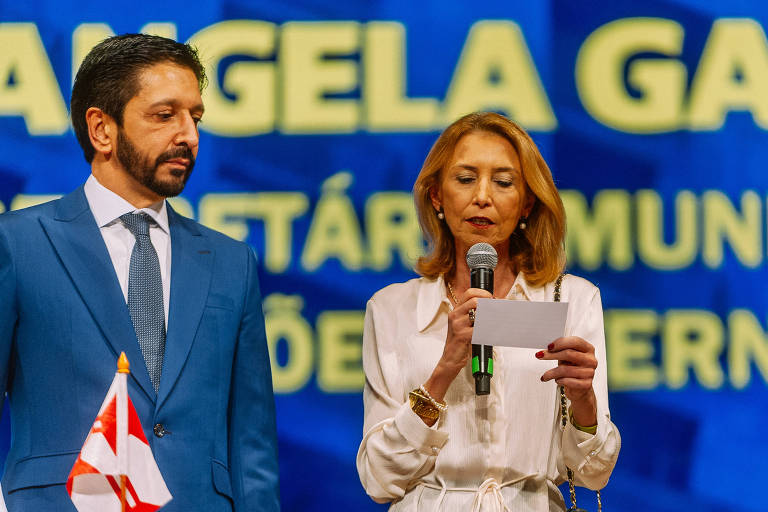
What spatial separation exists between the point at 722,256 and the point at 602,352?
131 cm

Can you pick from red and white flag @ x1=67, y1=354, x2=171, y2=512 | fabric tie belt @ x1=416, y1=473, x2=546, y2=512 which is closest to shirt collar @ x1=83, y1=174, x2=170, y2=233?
red and white flag @ x1=67, y1=354, x2=171, y2=512

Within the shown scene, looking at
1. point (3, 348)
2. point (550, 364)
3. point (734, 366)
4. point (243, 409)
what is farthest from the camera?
point (734, 366)

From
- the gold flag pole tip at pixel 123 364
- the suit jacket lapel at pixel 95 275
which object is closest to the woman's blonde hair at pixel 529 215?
the suit jacket lapel at pixel 95 275

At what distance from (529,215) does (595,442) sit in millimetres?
745

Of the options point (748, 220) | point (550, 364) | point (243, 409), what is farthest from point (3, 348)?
point (748, 220)

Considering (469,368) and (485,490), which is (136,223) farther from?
(485,490)

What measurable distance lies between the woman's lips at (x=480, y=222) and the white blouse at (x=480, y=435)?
0.21m

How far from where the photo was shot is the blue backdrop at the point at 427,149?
427 cm

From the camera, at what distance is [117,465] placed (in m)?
2.51

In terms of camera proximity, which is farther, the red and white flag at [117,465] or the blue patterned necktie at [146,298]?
the blue patterned necktie at [146,298]

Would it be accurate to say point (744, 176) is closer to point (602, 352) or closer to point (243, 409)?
point (602, 352)

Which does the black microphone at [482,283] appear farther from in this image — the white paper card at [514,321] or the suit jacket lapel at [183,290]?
the suit jacket lapel at [183,290]

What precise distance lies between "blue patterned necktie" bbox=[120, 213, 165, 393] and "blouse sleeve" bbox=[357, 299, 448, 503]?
25.8 inches

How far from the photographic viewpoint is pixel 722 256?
4.30 m
